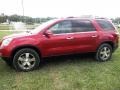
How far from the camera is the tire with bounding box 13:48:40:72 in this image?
7039mm

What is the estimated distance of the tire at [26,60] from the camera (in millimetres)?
7039

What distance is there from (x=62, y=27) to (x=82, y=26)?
0.85 metres

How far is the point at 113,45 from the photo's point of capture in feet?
28.9

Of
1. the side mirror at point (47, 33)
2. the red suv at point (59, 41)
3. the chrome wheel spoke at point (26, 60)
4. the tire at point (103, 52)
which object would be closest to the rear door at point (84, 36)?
the red suv at point (59, 41)

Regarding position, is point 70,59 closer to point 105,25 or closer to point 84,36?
point 84,36

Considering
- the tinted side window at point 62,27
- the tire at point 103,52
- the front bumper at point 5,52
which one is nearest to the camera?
the front bumper at point 5,52

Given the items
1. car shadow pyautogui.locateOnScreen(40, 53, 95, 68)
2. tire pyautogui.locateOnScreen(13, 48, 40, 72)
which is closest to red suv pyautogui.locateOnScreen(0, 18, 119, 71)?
tire pyautogui.locateOnScreen(13, 48, 40, 72)

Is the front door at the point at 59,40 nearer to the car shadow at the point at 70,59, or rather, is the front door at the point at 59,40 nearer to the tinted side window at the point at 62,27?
the tinted side window at the point at 62,27

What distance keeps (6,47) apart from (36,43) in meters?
0.93

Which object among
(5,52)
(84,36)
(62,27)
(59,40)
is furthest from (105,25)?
(5,52)

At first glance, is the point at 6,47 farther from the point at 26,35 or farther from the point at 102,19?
the point at 102,19

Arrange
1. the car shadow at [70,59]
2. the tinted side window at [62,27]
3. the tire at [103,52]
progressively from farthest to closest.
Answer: the tire at [103,52] < the car shadow at [70,59] < the tinted side window at [62,27]

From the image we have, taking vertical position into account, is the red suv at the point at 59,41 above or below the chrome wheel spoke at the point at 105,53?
above

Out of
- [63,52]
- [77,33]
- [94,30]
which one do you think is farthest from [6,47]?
[94,30]
